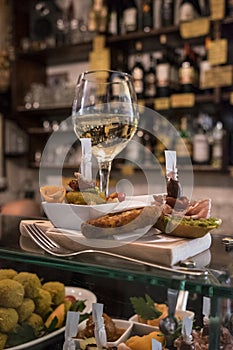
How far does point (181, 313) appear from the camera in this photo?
635 mm

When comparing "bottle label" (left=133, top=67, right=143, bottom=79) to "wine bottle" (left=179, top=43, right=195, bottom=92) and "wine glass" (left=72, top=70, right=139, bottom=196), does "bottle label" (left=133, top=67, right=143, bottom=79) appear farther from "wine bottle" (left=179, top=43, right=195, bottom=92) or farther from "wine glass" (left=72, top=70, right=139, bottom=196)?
"wine glass" (left=72, top=70, right=139, bottom=196)

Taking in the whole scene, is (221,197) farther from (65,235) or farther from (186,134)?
(65,235)

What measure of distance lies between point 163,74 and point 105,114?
5.73 feet

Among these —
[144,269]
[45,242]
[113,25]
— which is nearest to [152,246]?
[144,269]

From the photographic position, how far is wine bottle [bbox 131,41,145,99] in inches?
97.7

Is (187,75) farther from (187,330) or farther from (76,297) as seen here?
(187,330)

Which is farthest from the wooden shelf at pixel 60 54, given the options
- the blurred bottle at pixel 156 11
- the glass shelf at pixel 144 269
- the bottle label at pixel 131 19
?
the glass shelf at pixel 144 269

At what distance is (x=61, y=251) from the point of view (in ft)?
1.80

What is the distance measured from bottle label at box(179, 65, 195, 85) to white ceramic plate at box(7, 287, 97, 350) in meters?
1.71

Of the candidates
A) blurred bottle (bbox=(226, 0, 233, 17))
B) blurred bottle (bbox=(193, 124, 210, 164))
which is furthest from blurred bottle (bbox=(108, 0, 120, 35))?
blurred bottle (bbox=(193, 124, 210, 164))

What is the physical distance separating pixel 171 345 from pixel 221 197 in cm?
200

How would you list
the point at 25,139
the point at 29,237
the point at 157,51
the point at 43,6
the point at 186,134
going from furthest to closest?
the point at 25,139 < the point at 43,6 < the point at 157,51 < the point at 186,134 < the point at 29,237

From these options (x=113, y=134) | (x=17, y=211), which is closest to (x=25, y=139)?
(x=17, y=211)

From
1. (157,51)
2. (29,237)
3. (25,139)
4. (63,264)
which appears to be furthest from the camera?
(25,139)
